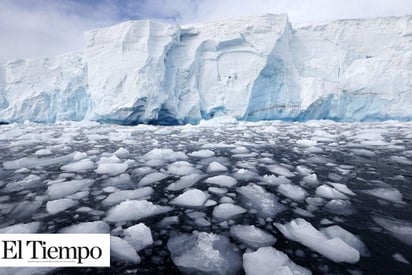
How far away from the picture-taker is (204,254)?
1.03 metres

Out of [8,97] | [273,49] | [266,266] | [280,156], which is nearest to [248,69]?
[273,49]

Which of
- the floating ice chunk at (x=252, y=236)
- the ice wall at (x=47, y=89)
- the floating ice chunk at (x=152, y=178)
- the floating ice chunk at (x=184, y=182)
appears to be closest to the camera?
the floating ice chunk at (x=252, y=236)

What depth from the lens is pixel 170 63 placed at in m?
11.5

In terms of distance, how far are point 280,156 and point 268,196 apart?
4.79 ft

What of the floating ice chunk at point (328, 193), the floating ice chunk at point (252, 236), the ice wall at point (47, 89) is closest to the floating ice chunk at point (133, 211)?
the floating ice chunk at point (252, 236)

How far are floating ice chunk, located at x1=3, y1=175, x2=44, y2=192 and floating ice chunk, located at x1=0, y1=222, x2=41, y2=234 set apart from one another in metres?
0.70

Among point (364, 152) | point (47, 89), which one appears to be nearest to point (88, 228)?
point (364, 152)

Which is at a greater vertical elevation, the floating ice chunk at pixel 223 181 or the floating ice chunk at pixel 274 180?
the floating ice chunk at pixel 274 180

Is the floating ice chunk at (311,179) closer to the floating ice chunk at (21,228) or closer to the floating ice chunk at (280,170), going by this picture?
the floating ice chunk at (280,170)

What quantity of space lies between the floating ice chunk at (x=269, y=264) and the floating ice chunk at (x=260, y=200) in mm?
379

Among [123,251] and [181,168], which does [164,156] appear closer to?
[181,168]

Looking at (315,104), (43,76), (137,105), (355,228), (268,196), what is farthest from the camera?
(43,76)

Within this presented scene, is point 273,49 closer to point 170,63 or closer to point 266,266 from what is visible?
point 170,63

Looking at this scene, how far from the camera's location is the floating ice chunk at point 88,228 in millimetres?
1171
